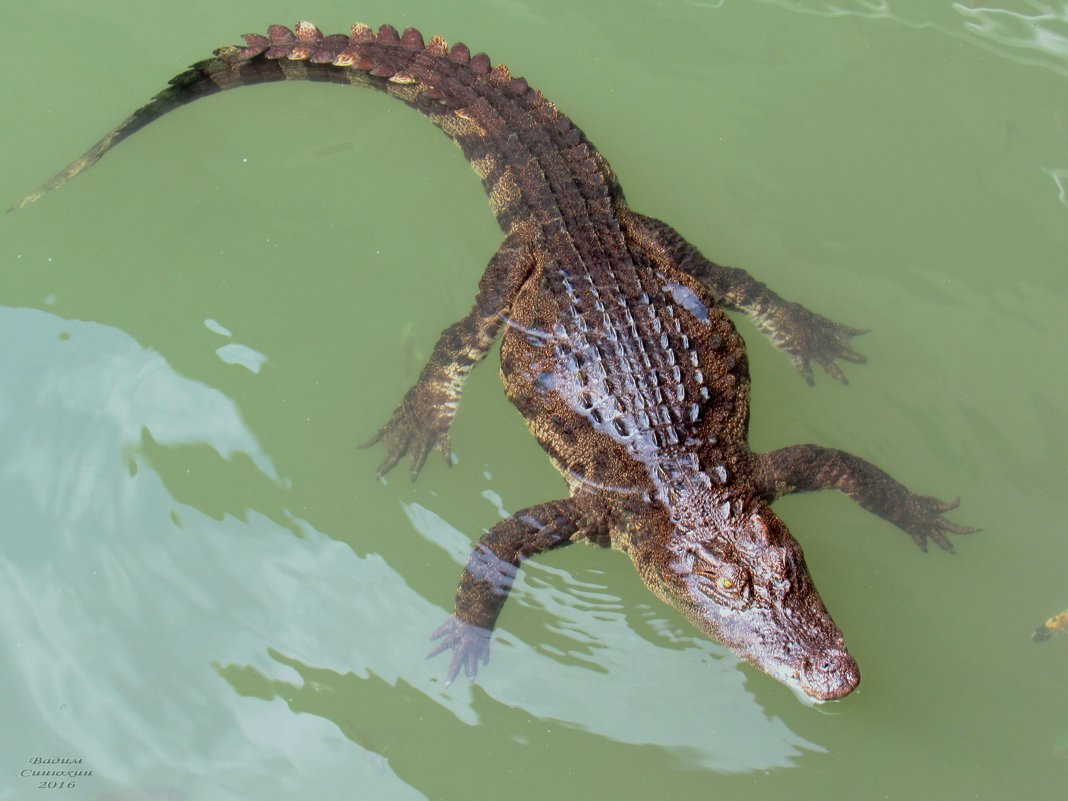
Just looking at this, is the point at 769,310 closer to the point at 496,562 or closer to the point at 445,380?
the point at 445,380

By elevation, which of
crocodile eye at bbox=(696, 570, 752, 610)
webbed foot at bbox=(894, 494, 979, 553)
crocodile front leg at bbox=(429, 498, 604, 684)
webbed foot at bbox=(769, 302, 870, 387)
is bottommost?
crocodile front leg at bbox=(429, 498, 604, 684)

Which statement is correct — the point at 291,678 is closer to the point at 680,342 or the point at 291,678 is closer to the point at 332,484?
the point at 332,484

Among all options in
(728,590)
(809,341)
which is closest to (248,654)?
(728,590)

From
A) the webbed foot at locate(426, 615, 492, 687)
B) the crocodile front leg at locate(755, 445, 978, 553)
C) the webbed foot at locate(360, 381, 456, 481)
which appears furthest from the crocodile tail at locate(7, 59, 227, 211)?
the crocodile front leg at locate(755, 445, 978, 553)

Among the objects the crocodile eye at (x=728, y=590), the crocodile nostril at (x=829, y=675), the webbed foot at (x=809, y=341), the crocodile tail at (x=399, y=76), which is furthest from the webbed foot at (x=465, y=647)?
the crocodile tail at (x=399, y=76)

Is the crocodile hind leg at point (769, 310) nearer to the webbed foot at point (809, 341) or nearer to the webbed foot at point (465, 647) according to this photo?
the webbed foot at point (809, 341)

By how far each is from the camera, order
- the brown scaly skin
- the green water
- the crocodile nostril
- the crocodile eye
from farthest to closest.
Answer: the green water
the brown scaly skin
the crocodile eye
the crocodile nostril

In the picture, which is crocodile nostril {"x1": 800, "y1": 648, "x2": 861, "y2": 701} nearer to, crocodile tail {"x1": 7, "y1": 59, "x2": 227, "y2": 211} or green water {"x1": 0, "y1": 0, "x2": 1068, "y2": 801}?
green water {"x1": 0, "y1": 0, "x2": 1068, "y2": 801}
